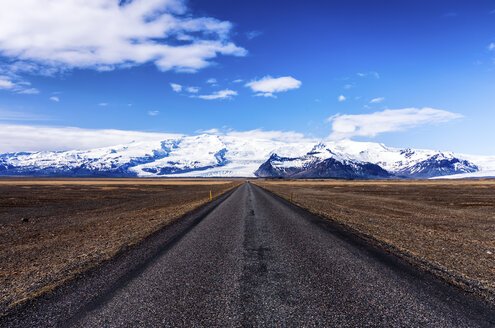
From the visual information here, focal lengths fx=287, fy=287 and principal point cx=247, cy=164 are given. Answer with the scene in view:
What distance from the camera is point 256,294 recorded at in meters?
5.85

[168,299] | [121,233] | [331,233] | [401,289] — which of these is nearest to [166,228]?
[121,233]

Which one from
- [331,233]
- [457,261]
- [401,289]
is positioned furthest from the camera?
[331,233]

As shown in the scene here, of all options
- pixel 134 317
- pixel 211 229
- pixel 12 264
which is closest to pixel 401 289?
pixel 134 317

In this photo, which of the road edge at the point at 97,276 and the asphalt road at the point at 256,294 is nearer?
the asphalt road at the point at 256,294

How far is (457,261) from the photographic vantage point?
873 centimetres

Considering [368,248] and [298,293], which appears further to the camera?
[368,248]

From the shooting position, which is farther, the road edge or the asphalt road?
the road edge

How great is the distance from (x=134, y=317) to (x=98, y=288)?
6.02 feet

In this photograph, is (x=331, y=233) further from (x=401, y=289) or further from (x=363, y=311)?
(x=363, y=311)

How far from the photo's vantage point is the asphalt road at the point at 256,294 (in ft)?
16.0

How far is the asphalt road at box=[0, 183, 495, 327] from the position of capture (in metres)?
4.88

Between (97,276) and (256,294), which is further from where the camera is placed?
(97,276)

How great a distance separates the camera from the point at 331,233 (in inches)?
510

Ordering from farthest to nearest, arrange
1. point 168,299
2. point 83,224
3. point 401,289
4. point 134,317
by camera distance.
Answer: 1. point 83,224
2. point 401,289
3. point 168,299
4. point 134,317
